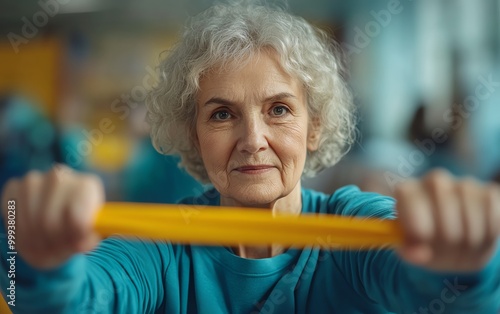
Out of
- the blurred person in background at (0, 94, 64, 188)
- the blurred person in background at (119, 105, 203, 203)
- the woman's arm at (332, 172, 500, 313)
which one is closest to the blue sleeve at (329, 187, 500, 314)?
the woman's arm at (332, 172, 500, 313)

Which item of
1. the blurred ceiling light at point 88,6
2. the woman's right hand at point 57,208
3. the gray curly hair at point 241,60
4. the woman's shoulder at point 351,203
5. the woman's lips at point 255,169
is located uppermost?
the blurred ceiling light at point 88,6

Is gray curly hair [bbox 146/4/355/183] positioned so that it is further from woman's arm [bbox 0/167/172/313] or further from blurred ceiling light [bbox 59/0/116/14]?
blurred ceiling light [bbox 59/0/116/14]

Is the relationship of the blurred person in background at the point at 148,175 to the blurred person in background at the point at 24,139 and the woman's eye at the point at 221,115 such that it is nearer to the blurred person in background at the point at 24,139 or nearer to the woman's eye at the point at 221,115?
the blurred person in background at the point at 24,139

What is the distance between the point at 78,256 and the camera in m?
0.59

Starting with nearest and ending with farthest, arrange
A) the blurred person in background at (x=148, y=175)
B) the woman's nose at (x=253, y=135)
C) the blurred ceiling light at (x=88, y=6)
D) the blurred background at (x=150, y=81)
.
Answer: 1. the woman's nose at (x=253, y=135)
2. the blurred person in background at (x=148, y=175)
3. the blurred background at (x=150, y=81)
4. the blurred ceiling light at (x=88, y=6)

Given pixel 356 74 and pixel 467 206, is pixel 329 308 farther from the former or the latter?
pixel 356 74

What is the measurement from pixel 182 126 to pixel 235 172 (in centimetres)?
19

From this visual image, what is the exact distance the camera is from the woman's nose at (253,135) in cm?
79

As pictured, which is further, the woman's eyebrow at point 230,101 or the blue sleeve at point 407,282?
the woman's eyebrow at point 230,101

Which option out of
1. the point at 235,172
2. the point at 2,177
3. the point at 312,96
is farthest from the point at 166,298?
the point at 2,177

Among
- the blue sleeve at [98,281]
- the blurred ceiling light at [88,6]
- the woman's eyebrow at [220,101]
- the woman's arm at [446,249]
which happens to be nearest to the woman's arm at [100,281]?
the blue sleeve at [98,281]

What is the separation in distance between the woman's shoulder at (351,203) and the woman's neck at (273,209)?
0.08ft

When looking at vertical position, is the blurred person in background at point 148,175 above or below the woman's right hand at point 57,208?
above

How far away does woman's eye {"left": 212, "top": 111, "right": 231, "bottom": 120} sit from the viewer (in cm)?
84
